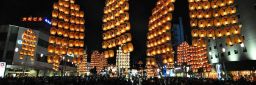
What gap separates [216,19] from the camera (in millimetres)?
24938

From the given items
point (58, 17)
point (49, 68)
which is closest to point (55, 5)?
point (58, 17)

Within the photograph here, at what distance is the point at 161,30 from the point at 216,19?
8.40 meters

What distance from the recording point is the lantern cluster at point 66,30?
106 ft

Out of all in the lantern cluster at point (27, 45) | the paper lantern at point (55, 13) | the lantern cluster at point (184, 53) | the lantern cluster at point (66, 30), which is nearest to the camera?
the lantern cluster at point (66, 30)

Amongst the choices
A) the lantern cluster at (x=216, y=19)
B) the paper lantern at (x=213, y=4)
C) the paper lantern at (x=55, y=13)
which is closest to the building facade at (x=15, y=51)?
the paper lantern at (x=55, y=13)

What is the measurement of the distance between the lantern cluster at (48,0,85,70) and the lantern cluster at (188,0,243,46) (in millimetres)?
16581

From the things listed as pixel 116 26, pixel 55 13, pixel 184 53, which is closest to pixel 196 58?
pixel 184 53

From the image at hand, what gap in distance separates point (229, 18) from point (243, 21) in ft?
69.4

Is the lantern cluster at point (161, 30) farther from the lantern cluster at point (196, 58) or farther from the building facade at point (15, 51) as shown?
the building facade at point (15, 51)

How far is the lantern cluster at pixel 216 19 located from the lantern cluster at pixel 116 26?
8223mm

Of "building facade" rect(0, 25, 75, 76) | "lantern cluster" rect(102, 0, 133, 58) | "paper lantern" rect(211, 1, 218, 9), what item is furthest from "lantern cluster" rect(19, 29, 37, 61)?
"paper lantern" rect(211, 1, 218, 9)

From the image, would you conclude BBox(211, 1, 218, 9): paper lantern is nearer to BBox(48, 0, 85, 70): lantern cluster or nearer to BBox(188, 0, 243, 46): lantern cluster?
BBox(188, 0, 243, 46): lantern cluster

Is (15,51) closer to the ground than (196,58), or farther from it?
farther from it

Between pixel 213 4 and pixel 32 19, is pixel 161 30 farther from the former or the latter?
pixel 32 19
